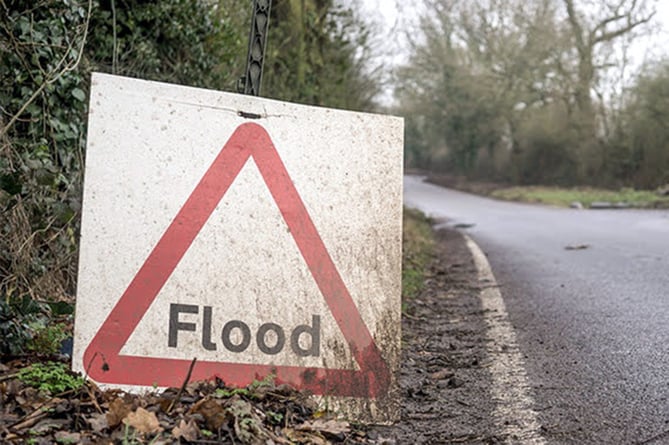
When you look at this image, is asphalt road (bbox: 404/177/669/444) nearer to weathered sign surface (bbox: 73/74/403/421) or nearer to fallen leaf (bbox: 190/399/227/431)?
weathered sign surface (bbox: 73/74/403/421)

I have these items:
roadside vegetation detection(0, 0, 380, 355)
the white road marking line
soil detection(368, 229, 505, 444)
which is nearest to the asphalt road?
the white road marking line

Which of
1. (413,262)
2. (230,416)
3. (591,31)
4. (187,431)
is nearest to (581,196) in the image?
(591,31)

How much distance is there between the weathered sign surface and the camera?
2.46 m

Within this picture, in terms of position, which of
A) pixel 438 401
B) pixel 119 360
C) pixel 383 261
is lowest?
pixel 438 401

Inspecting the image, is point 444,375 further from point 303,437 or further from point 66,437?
point 66,437

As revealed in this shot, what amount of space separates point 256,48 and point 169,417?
1500mm

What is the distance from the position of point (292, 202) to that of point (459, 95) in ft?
133

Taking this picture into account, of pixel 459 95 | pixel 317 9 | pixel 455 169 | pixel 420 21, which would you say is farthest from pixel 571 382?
pixel 455 169

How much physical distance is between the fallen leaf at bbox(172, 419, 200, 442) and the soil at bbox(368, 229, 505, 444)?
64cm

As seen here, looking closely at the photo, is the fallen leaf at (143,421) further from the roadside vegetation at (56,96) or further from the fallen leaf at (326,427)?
the roadside vegetation at (56,96)

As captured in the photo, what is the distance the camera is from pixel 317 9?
12664 mm

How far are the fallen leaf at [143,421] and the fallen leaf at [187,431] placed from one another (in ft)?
0.15

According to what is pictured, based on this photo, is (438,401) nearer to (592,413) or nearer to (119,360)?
(592,413)

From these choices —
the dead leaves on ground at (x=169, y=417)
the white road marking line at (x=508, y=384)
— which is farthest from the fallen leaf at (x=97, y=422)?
the white road marking line at (x=508, y=384)
